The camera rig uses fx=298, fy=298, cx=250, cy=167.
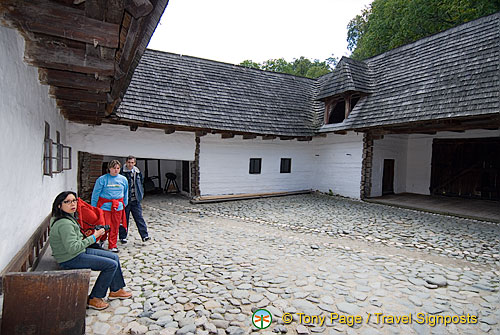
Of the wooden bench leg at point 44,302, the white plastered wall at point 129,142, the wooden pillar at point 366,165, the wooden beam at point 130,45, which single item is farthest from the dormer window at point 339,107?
the wooden bench leg at point 44,302

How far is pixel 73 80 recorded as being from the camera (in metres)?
3.60

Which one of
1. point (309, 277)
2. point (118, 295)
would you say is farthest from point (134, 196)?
point (309, 277)

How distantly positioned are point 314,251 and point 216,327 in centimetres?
278

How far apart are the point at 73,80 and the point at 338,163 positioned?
995 centimetres

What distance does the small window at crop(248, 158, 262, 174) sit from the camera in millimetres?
11548

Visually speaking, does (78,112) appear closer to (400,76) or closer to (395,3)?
(400,76)

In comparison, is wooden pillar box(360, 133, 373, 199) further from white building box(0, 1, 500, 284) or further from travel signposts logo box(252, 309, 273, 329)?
travel signposts logo box(252, 309, 273, 329)

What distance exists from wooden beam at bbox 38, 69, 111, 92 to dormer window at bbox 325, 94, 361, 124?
9.33m

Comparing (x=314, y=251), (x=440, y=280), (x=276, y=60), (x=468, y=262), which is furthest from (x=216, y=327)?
(x=276, y=60)

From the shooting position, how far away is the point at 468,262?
4.85 m

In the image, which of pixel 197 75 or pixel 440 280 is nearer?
pixel 440 280

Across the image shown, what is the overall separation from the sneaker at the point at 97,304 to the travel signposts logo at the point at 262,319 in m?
1.57

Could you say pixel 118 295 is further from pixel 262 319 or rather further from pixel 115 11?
pixel 115 11

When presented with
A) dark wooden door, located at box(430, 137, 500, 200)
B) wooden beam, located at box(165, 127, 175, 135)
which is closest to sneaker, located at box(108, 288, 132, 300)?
wooden beam, located at box(165, 127, 175, 135)
